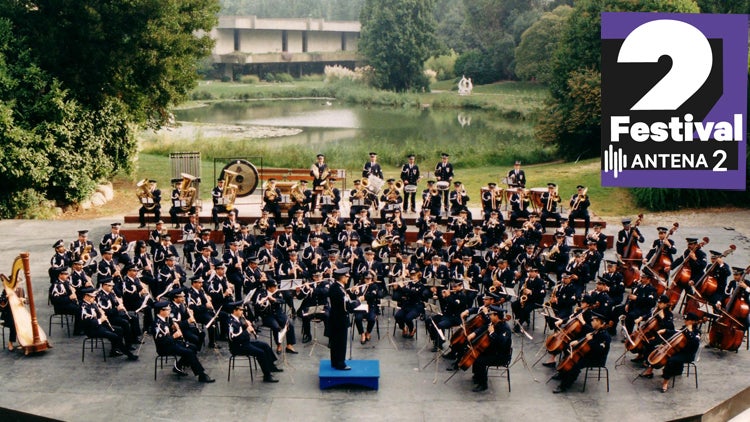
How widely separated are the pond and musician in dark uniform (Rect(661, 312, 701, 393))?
Answer: 22.7 metres

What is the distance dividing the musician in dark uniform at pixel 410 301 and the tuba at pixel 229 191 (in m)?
7.26

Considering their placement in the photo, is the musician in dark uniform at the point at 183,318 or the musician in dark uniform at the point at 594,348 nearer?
the musician in dark uniform at the point at 594,348

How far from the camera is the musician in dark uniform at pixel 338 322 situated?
13258mm

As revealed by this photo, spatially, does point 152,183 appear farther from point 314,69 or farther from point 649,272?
point 314,69

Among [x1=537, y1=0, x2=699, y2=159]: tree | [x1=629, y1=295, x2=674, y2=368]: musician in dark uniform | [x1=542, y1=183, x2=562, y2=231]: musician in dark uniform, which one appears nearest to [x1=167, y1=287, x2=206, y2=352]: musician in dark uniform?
[x1=629, y1=295, x2=674, y2=368]: musician in dark uniform

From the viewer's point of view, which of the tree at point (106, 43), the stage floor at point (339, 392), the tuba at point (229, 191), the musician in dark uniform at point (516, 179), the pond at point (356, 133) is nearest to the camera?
the stage floor at point (339, 392)

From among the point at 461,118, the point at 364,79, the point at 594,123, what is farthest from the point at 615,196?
the point at 364,79

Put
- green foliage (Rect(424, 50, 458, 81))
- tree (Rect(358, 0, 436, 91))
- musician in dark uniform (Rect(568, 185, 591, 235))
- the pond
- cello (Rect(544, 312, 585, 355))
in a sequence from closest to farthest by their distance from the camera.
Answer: cello (Rect(544, 312, 585, 355)), musician in dark uniform (Rect(568, 185, 591, 235)), the pond, tree (Rect(358, 0, 436, 91)), green foliage (Rect(424, 50, 458, 81))

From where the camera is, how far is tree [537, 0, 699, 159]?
3322cm

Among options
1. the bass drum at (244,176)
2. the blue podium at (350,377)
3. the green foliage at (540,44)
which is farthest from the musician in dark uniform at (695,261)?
the green foliage at (540,44)

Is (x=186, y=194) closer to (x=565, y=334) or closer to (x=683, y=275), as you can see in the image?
(x=565, y=334)

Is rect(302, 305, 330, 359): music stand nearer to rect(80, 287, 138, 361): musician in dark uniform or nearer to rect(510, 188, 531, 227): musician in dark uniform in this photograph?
rect(80, 287, 138, 361): musician in dark uniform

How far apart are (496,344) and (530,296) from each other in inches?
102

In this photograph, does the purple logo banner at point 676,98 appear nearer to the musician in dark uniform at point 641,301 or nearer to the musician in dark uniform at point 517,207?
the musician in dark uniform at point 517,207
